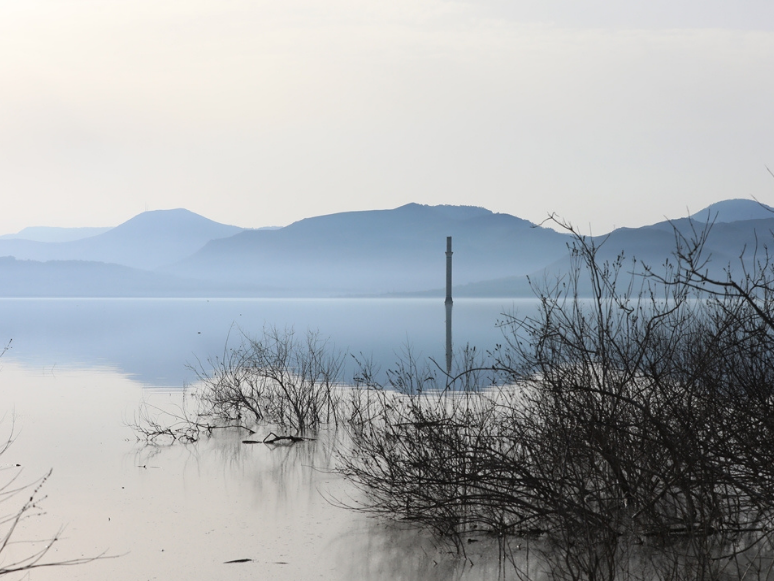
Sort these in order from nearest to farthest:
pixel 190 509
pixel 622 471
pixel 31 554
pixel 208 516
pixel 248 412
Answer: pixel 622 471, pixel 31 554, pixel 208 516, pixel 190 509, pixel 248 412

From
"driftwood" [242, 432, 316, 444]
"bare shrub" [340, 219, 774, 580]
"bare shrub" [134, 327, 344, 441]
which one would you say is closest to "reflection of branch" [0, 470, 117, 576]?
"bare shrub" [340, 219, 774, 580]

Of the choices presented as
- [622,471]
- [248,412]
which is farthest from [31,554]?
[248,412]

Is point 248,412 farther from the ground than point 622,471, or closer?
closer

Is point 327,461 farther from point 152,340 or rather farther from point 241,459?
point 152,340

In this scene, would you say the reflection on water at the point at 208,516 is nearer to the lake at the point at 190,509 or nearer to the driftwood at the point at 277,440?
the lake at the point at 190,509

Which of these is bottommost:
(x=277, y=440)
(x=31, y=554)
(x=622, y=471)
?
(x=31, y=554)

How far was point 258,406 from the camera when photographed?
Answer: 17312 millimetres

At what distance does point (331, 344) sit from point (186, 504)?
29.6 meters

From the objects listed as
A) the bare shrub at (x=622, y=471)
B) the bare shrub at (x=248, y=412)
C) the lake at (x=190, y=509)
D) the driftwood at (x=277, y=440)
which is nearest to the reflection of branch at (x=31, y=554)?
the lake at (x=190, y=509)

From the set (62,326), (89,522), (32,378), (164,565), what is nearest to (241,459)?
(89,522)

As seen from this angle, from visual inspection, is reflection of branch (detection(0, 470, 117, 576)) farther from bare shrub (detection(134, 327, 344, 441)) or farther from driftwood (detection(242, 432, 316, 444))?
bare shrub (detection(134, 327, 344, 441))

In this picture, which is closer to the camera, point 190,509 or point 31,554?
point 31,554

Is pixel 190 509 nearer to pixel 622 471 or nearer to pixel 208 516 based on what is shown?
pixel 208 516

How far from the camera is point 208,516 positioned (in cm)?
1061
